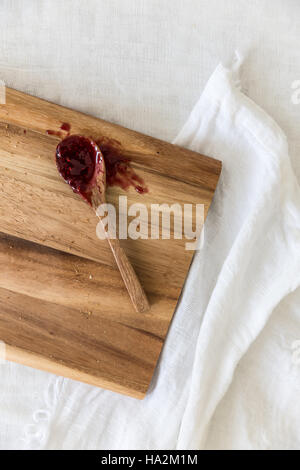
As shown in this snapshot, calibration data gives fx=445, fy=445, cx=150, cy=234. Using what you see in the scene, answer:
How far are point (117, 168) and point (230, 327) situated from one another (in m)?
0.34

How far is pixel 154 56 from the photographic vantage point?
0.80 m

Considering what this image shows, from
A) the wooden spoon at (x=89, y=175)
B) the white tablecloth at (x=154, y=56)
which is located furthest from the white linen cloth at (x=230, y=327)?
the wooden spoon at (x=89, y=175)

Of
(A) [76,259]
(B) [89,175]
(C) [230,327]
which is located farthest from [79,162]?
(C) [230,327]

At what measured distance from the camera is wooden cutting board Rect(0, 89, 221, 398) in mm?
741

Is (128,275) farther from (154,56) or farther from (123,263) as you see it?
(154,56)

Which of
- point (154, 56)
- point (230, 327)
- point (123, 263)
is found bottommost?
point (230, 327)

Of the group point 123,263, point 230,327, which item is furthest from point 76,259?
point 230,327

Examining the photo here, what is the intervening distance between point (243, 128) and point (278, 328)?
1.19ft

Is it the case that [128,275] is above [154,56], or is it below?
below

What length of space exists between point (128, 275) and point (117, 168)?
18 cm

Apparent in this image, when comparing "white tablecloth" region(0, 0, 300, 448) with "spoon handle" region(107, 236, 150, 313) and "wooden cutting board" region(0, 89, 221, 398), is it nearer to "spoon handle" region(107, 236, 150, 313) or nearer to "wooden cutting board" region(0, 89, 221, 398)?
"wooden cutting board" region(0, 89, 221, 398)

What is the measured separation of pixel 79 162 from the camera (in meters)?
0.73

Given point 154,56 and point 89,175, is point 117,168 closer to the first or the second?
point 89,175

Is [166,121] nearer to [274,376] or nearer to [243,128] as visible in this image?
[243,128]
